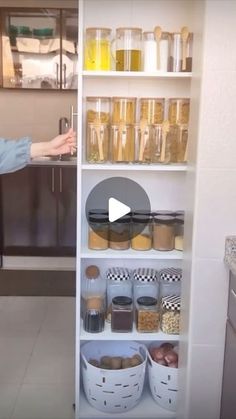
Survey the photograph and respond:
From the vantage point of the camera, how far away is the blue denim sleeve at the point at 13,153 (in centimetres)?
155

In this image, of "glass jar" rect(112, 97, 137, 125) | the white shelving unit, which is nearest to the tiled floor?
the white shelving unit

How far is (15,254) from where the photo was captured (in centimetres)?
353

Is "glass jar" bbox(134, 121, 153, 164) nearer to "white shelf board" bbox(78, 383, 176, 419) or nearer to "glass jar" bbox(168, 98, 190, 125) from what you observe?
"glass jar" bbox(168, 98, 190, 125)

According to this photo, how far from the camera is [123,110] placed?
183 centimetres

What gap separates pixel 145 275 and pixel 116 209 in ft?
1.01

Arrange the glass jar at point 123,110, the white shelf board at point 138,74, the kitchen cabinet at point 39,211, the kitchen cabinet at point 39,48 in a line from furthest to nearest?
1. the kitchen cabinet at point 39,48
2. the kitchen cabinet at point 39,211
3. the glass jar at point 123,110
4. the white shelf board at point 138,74

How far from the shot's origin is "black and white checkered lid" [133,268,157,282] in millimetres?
2018

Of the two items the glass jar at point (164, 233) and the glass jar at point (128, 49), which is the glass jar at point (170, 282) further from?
the glass jar at point (128, 49)

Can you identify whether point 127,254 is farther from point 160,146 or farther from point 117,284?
point 160,146

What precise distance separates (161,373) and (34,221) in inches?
70.5

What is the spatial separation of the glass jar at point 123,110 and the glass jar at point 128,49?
0.12 metres

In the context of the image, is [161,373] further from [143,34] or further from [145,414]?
[143,34]

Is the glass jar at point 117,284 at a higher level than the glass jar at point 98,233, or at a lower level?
lower
